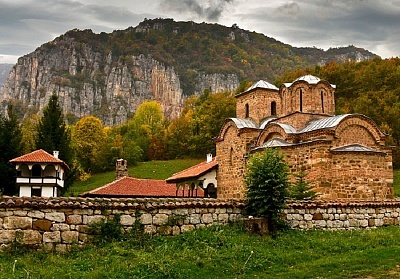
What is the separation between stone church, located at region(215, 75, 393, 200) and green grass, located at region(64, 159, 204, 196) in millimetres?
18598

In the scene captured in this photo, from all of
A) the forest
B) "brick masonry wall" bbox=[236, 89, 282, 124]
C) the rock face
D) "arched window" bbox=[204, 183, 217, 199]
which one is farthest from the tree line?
the rock face

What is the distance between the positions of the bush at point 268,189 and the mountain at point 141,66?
343ft

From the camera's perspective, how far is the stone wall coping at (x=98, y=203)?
8.48 meters

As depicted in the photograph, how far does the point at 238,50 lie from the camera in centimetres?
13338

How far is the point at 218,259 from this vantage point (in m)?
8.34

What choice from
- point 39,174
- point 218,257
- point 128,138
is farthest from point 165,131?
point 218,257

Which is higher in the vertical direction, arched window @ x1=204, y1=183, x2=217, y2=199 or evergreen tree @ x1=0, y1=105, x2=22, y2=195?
evergreen tree @ x1=0, y1=105, x2=22, y2=195

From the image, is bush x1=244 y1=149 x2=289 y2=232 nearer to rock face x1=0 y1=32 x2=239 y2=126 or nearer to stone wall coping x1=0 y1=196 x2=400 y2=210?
stone wall coping x1=0 y1=196 x2=400 y2=210

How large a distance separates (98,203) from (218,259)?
Answer: 8.94ft

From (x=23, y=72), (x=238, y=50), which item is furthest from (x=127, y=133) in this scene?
(x=23, y=72)

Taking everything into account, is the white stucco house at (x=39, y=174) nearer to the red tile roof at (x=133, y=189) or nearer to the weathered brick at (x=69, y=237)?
the red tile roof at (x=133, y=189)

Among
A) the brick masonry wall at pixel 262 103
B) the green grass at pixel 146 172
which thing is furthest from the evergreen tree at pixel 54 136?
the brick masonry wall at pixel 262 103

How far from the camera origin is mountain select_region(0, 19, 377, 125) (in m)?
122

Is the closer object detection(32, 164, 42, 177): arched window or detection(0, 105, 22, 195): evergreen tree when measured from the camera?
detection(0, 105, 22, 195): evergreen tree
